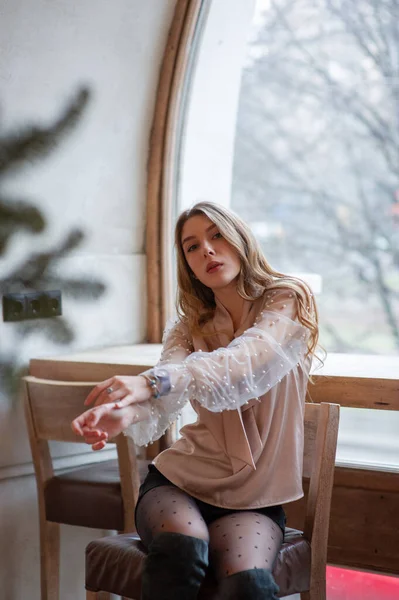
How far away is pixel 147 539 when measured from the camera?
1756mm

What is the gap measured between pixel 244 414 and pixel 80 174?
1.30m

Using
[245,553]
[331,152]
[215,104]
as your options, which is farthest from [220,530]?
[215,104]

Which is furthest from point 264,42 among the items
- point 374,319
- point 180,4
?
point 374,319

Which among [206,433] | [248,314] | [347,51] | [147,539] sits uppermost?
[347,51]

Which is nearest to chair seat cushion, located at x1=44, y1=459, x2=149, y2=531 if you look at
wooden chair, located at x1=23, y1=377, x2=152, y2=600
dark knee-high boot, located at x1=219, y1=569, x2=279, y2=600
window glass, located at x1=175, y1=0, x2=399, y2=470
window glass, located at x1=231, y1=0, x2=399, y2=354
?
wooden chair, located at x1=23, y1=377, x2=152, y2=600

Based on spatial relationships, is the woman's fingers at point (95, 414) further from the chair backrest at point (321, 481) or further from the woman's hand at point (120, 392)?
the chair backrest at point (321, 481)

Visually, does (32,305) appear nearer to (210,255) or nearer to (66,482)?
(66,482)

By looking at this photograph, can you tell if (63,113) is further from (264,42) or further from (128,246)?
(264,42)

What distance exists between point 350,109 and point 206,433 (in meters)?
1.59

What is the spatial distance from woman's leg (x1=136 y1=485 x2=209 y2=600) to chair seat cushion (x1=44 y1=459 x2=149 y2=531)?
23.2 inches

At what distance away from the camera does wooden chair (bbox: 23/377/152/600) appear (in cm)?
227

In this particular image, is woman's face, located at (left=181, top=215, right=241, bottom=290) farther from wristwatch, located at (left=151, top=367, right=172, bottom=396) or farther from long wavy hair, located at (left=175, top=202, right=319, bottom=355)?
wristwatch, located at (left=151, top=367, right=172, bottom=396)

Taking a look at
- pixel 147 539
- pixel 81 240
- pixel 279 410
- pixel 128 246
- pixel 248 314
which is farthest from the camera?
pixel 128 246

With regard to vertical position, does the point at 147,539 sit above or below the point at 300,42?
below
